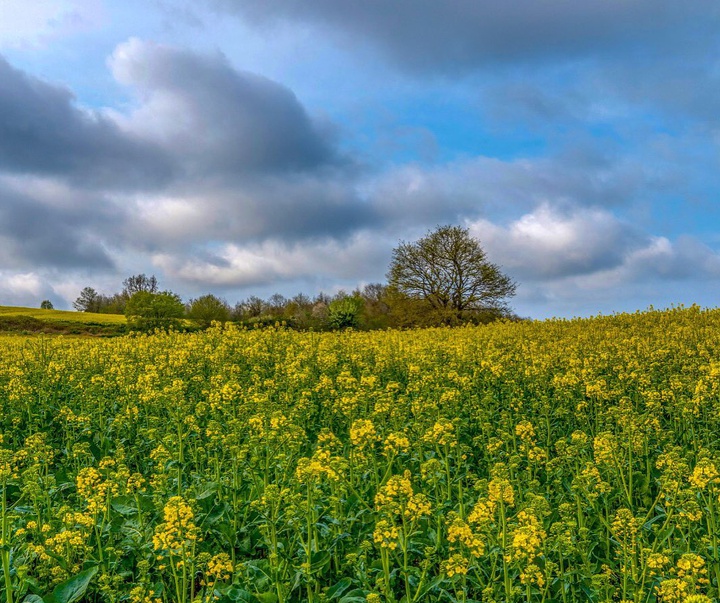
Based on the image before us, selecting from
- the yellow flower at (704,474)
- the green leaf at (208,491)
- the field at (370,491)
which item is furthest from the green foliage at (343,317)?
the yellow flower at (704,474)

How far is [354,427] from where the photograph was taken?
5355mm

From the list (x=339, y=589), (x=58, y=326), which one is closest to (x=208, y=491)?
(x=339, y=589)

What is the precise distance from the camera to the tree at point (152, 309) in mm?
42812

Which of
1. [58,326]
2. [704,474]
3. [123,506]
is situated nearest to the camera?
[704,474]

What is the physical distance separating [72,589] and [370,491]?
9.76 feet

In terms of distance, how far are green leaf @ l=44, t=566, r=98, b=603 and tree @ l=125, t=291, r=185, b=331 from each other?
130ft

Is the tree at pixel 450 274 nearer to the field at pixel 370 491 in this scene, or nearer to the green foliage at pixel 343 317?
the green foliage at pixel 343 317

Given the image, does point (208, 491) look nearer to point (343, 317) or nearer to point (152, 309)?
point (343, 317)

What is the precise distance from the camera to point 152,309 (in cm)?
4566

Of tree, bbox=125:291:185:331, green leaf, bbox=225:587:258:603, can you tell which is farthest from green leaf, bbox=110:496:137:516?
tree, bbox=125:291:185:331

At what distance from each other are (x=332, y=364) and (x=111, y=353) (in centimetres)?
694

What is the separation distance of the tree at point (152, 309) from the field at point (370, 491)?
32140 mm

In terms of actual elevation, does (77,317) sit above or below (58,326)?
above

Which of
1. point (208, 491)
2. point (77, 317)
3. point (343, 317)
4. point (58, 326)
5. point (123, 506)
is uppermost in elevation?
point (77, 317)
